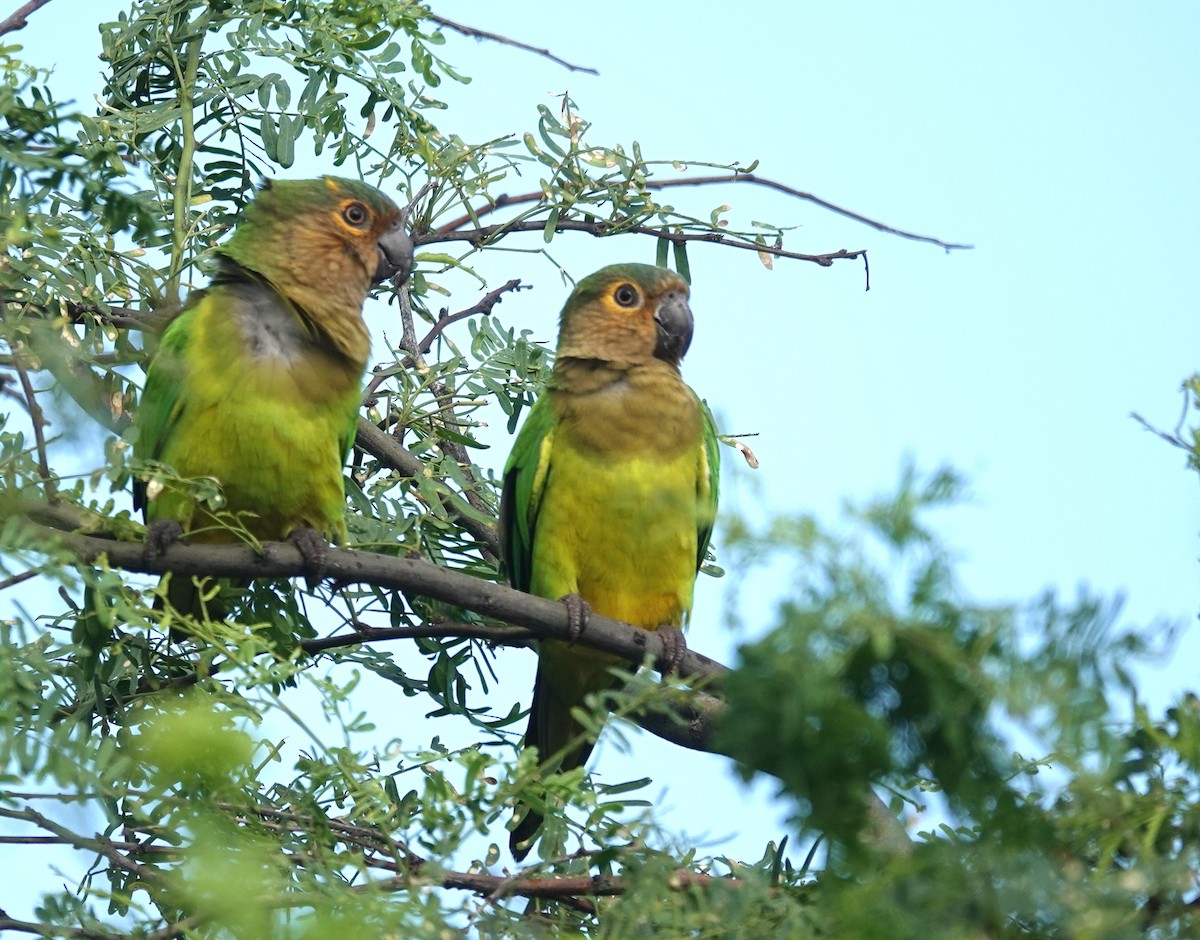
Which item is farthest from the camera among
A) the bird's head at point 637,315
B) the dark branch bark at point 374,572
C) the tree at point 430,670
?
the bird's head at point 637,315

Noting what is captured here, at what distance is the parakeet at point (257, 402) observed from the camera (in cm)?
284

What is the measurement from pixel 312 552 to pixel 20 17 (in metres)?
1.22

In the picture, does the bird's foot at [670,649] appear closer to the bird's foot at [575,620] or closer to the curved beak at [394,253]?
the bird's foot at [575,620]

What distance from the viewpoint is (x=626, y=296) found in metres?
3.68

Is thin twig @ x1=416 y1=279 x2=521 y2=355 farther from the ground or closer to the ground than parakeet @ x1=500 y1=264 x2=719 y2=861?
farther from the ground

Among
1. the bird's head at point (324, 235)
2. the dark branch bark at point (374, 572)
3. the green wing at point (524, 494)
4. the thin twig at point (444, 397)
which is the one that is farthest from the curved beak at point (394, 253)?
the dark branch bark at point (374, 572)

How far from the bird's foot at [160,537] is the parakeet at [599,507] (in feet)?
3.29

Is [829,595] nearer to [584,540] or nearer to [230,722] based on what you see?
[230,722]

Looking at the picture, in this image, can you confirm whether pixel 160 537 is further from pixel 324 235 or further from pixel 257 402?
pixel 324 235

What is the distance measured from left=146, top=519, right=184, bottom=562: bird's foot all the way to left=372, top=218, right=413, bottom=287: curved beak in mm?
1186

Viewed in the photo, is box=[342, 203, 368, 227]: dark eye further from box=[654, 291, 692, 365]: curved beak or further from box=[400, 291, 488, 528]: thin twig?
box=[654, 291, 692, 365]: curved beak

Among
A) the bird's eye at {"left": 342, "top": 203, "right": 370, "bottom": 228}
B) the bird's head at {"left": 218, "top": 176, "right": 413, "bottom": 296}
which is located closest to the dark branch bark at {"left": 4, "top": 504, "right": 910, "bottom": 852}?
the bird's head at {"left": 218, "top": 176, "right": 413, "bottom": 296}

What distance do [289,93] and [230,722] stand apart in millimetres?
1997

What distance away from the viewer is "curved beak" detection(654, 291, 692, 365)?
12.0 ft
